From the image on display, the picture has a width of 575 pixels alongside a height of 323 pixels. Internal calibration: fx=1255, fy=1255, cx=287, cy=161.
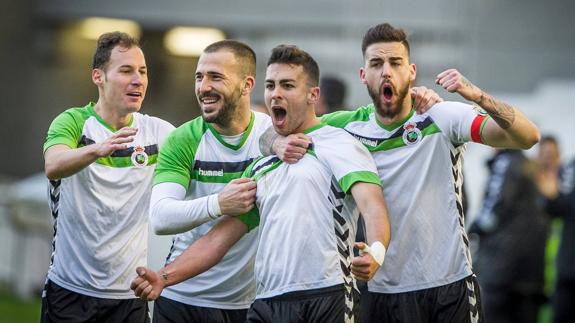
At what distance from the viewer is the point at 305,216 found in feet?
22.9

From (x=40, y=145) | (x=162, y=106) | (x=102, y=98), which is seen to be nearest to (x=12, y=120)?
(x=40, y=145)

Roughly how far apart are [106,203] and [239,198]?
1.31 m

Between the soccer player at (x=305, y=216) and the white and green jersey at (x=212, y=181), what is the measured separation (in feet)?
1.61

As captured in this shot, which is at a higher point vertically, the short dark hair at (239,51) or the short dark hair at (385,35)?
the short dark hair at (385,35)

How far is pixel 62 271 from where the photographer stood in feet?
27.2

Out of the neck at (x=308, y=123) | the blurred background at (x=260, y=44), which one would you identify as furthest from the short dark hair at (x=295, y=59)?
the blurred background at (x=260, y=44)

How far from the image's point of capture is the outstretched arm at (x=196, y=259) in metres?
7.16

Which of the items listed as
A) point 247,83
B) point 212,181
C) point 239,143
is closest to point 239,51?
point 247,83

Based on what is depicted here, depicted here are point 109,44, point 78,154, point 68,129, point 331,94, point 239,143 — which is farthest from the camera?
point 331,94

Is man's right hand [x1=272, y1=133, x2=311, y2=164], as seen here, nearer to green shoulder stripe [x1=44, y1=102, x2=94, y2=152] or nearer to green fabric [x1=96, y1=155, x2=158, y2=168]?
green fabric [x1=96, y1=155, x2=158, y2=168]

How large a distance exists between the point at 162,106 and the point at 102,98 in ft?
57.0

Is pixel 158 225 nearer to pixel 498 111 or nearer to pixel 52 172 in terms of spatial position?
pixel 52 172

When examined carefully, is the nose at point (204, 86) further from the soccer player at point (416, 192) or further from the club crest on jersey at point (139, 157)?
the club crest on jersey at point (139, 157)

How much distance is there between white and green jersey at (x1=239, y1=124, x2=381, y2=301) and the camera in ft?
22.9
